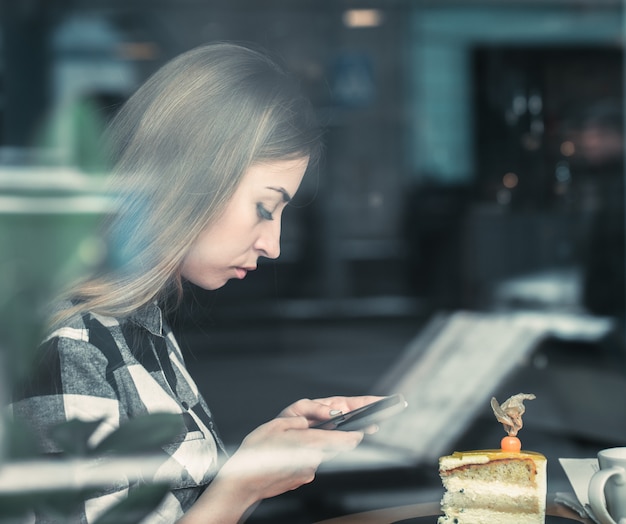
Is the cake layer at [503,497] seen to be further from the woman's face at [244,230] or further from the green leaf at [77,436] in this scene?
the green leaf at [77,436]

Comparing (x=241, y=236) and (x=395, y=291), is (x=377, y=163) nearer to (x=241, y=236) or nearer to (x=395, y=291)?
(x=395, y=291)

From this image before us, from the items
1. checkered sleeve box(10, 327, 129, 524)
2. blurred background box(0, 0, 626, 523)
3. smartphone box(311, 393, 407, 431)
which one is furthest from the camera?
blurred background box(0, 0, 626, 523)

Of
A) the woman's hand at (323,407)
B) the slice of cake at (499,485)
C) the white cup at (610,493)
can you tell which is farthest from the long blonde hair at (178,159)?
the white cup at (610,493)

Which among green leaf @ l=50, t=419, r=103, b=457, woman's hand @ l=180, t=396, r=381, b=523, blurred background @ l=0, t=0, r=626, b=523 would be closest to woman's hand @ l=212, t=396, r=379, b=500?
woman's hand @ l=180, t=396, r=381, b=523

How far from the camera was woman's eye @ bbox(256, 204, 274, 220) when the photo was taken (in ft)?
4.53

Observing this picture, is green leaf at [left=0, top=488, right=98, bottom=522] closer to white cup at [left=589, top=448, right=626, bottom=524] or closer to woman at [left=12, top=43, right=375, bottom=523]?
woman at [left=12, top=43, right=375, bottom=523]

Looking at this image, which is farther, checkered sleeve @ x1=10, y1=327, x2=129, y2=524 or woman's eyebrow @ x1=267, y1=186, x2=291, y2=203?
woman's eyebrow @ x1=267, y1=186, x2=291, y2=203

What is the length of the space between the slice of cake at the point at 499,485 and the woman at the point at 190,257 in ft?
0.55

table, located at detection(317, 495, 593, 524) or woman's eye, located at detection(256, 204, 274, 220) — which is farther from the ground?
woman's eye, located at detection(256, 204, 274, 220)

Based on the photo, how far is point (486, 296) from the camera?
17.2 ft

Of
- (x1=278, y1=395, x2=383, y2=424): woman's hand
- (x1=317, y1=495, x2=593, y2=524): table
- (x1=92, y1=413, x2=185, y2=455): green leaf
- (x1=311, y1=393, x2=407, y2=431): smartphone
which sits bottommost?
(x1=317, y1=495, x2=593, y2=524): table

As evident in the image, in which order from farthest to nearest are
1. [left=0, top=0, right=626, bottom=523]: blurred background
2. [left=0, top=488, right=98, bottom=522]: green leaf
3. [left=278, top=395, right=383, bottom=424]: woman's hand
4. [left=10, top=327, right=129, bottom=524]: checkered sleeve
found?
[left=0, top=0, right=626, bottom=523]: blurred background, [left=278, top=395, right=383, bottom=424]: woman's hand, [left=10, top=327, right=129, bottom=524]: checkered sleeve, [left=0, top=488, right=98, bottom=522]: green leaf

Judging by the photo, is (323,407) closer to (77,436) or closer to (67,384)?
(67,384)

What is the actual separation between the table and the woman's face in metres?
0.42
